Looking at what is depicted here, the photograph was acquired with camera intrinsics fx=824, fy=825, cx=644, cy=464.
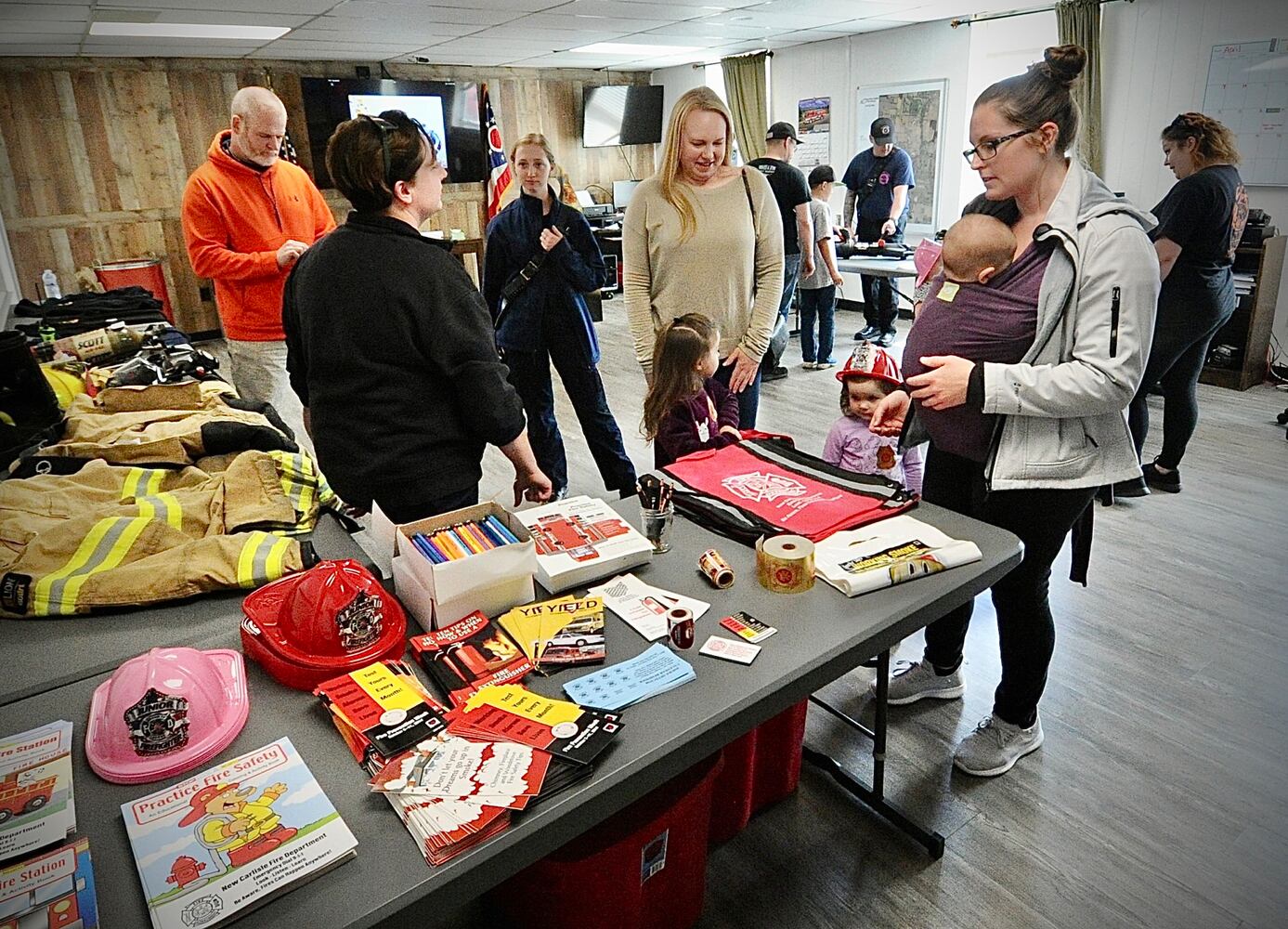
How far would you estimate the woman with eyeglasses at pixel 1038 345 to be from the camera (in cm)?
142

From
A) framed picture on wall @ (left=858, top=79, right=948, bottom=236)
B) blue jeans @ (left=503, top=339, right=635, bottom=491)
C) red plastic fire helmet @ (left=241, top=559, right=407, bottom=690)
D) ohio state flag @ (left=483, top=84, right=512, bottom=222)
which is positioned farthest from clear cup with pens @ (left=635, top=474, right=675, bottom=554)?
framed picture on wall @ (left=858, top=79, right=948, bottom=236)

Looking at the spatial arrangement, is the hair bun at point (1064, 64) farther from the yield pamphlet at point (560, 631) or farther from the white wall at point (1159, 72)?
the white wall at point (1159, 72)

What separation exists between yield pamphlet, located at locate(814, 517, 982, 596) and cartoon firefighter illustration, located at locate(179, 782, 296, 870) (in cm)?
89

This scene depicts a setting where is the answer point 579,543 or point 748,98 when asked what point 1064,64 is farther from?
point 748,98

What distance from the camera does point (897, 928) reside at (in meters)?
1.55

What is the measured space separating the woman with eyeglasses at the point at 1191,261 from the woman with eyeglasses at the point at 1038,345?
201 centimetres

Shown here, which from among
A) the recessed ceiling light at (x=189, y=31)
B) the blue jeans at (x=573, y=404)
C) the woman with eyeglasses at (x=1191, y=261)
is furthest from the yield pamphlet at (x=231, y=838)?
the recessed ceiling light at (x=189, y=31)

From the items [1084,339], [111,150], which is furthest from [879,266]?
[111,150]

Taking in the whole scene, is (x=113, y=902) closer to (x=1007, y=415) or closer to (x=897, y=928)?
(x=897, y=928)

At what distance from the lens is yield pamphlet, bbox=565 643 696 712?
112 centimetres

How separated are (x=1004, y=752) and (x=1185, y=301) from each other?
240 cm

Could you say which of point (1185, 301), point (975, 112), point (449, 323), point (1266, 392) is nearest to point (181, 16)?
point (449, 323)

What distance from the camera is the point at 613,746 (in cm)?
103

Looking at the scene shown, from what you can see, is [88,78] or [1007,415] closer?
[1007,415]
